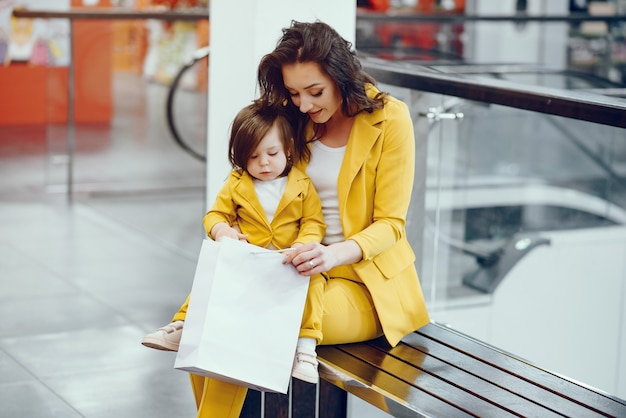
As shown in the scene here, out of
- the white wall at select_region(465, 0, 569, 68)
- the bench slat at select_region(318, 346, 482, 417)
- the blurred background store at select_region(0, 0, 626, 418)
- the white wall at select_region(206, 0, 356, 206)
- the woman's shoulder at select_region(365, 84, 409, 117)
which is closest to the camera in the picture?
the bench slat at select_region(318, 346, 482, 417)

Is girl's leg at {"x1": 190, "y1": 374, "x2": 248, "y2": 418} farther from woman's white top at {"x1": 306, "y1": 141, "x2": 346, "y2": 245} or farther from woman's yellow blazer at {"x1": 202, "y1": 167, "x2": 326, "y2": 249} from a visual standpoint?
woman's white top at {"x1": 306, "y1": 141, "x2": 346, "y2": 245}

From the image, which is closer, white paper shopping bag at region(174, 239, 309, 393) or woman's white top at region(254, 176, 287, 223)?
white paper shopping bag at region(174, 239, 309, 393)

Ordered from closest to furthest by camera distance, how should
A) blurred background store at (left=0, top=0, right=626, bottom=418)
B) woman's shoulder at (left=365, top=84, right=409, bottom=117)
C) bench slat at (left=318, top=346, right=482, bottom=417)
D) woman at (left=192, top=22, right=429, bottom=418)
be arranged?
bench slat at (left=318, top=346, right=482, bottom=417), woman at (left=192, top=22, right=429, bottom=418), woman's shoulder at (left=365, top=84, right=409, bottom=117), blurred background store at (left=0, top=0, right=626, bottom=418)

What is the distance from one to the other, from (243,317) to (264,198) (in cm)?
37

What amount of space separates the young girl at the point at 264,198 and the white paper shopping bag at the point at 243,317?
0.13 metres

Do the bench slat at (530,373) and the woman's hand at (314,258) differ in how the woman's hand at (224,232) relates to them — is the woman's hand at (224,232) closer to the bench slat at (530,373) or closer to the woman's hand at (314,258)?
the woman's hand at (314,258)

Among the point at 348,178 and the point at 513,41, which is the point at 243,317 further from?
the point at 513,41

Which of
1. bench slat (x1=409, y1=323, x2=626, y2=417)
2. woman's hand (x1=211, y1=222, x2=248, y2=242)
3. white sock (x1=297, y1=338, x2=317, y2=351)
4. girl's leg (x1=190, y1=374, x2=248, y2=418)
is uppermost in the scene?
woman's hand (x1=211, y1=222, x2=248, y2=242)

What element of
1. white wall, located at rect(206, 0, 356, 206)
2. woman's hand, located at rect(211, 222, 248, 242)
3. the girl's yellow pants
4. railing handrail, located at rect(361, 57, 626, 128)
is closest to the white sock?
the girl's yellow pants

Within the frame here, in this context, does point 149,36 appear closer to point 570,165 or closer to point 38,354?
point 570,165

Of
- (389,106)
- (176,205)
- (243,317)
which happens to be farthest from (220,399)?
(176,205)

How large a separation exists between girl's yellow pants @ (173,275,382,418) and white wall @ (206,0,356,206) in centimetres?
93

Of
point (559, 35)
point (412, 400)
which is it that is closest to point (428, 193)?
point (412, 400)

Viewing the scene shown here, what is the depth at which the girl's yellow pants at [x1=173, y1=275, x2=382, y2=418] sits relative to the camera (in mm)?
2566
